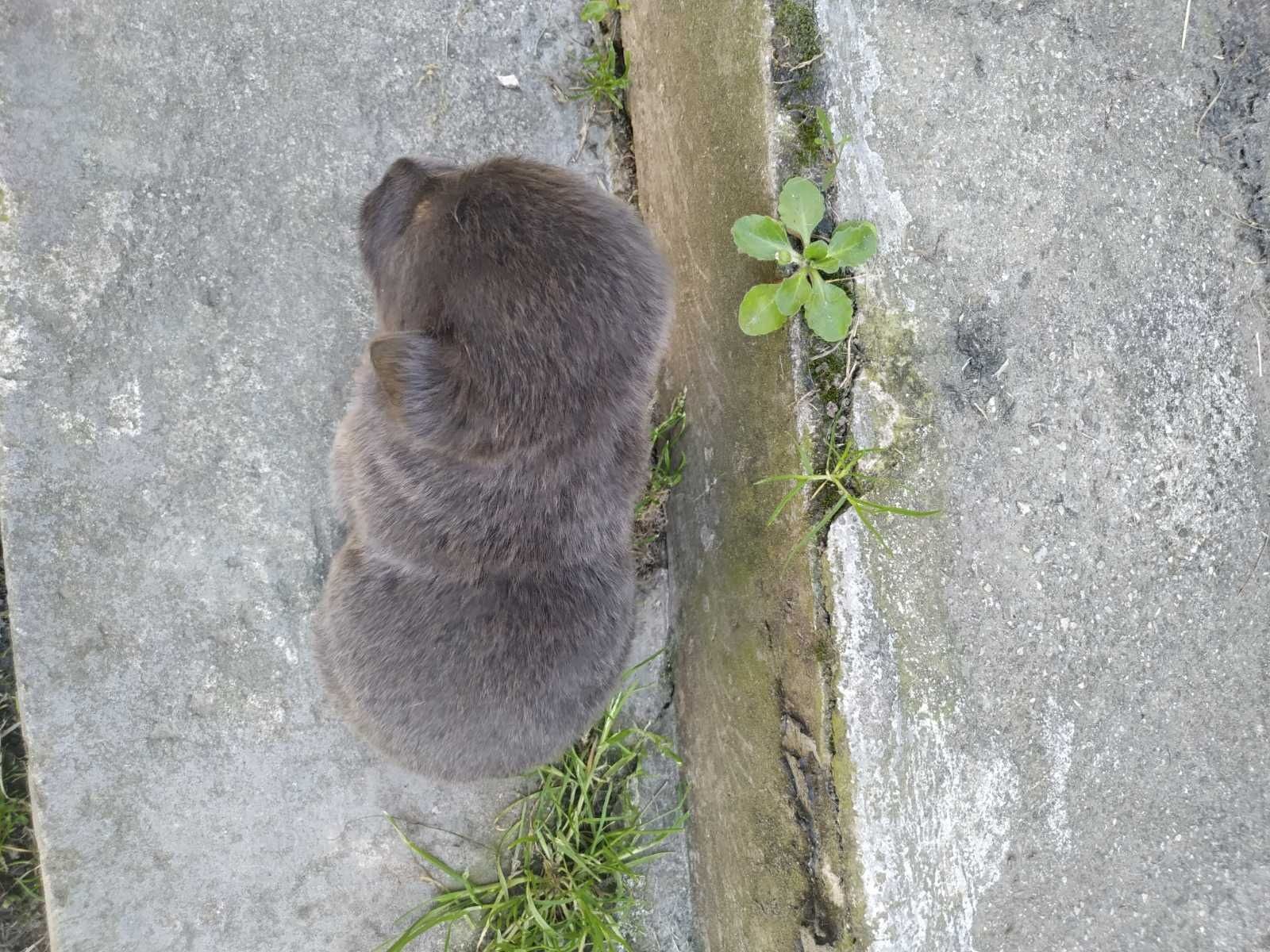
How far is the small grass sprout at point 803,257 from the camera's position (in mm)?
1870

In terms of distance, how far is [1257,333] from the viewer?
93.7 inches

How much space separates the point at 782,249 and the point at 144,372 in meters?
1.80

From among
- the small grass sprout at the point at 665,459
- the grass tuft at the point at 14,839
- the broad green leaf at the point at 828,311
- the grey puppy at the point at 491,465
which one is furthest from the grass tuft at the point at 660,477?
the grass tuft at the point at 14,839

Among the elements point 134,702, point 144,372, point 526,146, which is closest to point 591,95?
point 526,146

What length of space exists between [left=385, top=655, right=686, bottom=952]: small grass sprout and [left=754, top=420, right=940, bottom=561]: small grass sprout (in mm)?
913

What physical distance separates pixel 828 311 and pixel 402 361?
953mm

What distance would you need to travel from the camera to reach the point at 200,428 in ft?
7.85

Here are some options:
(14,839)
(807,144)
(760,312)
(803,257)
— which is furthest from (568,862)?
(807,144)

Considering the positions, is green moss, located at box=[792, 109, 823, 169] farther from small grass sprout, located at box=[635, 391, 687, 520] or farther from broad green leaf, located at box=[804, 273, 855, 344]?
small grass sprout, located at box=[635, 391, 687, 520]

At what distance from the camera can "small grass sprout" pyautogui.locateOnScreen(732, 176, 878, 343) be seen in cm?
187

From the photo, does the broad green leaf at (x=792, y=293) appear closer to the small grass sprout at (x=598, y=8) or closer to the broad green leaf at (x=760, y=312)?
the broad green leaf at (x=760, y=312)

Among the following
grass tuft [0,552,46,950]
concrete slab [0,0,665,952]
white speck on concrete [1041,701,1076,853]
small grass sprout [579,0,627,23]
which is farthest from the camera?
small grass sprout [579,0,627,23]

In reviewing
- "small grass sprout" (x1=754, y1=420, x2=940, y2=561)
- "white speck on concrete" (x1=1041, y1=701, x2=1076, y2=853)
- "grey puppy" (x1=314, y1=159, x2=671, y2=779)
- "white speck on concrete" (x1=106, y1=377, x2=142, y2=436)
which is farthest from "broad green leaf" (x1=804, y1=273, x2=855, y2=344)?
"white speck on concrete" (x1=106, y1=377, x2=142, y2=436)

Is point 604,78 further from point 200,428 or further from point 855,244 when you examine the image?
point 200,428
